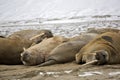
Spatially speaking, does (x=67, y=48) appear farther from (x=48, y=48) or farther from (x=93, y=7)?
(x=93, y=7)

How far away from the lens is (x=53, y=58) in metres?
7.31

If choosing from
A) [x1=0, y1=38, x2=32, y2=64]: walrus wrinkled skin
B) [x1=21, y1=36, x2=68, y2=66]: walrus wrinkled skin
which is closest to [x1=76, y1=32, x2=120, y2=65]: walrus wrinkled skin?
[x1=21, y1=36, x2=68, y2=66]: walrus wrinkled skin

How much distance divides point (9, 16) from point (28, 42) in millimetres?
24176

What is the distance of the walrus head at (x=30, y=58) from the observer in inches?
292

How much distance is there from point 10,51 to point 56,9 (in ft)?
81.4

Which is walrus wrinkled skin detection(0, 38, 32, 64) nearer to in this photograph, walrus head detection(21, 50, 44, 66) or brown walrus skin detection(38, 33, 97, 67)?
walrus head detection(21, 50, 44, 66)

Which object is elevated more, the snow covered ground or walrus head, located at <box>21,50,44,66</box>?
the snow covered ground

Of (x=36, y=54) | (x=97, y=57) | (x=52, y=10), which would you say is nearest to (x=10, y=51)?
(x=36, y=54)

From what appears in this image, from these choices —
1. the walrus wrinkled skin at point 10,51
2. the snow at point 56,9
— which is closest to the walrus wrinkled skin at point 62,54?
the walrus wrinkled skin at point 10,51

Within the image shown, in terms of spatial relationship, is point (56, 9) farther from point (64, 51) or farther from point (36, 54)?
point (64, 51)

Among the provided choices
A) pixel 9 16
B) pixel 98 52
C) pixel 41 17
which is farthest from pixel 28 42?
pixel 9 16

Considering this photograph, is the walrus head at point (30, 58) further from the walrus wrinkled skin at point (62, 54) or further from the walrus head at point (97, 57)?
the walrus head at point (97, 57)

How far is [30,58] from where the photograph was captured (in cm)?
744

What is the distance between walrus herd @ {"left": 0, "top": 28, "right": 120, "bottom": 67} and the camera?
6.74m
